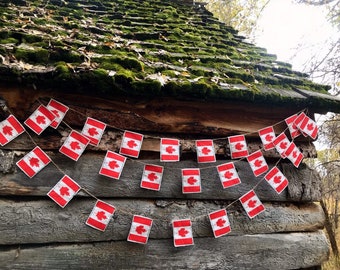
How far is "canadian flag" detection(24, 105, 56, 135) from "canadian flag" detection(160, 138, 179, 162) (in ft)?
2.25

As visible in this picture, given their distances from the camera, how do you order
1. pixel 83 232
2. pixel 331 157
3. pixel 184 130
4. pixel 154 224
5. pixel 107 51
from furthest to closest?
pixel 331 157 < pixel 107 51 < pixel 184 130 < pixel 154 224 < pixel 83 232

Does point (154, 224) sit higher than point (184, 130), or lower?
lower

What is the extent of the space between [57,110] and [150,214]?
2.81 feet

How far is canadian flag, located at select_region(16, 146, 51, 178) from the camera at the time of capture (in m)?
1.77

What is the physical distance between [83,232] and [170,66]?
1.28 meters

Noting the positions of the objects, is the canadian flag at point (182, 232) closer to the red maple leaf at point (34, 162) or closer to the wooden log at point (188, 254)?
the wooden log at point (188, 254)

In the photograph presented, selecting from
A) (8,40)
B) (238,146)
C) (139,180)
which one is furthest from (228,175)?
(8,40)

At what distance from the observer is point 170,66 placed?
7.54 ft

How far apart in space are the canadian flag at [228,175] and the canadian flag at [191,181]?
0.53 ft

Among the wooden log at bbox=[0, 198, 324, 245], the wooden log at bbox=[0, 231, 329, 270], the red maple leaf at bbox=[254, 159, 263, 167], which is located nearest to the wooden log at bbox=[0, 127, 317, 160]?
the red maple leaf at bbox=[254, 159, 263, 167]

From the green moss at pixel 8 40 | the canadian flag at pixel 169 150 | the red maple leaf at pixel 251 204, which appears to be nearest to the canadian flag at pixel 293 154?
the red maple leaf at pixel 251 204

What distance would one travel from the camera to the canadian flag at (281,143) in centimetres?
222

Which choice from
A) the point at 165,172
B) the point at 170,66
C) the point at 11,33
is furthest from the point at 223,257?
the point at 11,33

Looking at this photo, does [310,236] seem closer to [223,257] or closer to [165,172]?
[223,257]
